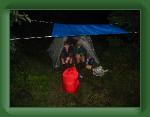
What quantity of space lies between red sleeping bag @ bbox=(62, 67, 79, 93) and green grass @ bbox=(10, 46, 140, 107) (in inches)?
0.8

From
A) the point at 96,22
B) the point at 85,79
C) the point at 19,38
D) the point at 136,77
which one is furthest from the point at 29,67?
the point at 136,77

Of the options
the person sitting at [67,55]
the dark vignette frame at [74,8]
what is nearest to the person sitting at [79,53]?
the person sitting at [67,55]

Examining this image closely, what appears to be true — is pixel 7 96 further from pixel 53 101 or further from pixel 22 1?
pixel 22 1

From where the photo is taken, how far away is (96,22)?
167 centimetres

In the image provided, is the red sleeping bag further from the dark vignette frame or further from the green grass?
the dark vignette frame

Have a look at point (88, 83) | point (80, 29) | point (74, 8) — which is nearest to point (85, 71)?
point (88, 83)

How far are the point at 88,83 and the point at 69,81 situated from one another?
3.4 inches

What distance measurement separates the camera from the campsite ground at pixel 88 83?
5.45ft

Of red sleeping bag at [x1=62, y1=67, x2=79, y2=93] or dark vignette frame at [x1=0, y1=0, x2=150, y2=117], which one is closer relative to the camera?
dark vignette frame at [x1=0, y1=0, x2=150, y2=117]

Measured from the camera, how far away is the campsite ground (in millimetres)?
1662

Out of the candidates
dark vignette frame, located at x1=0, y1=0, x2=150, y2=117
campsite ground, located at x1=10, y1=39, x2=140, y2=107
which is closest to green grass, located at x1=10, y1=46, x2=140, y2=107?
campsite ground, located at x1=10, y1=39, x2=140, y2=107

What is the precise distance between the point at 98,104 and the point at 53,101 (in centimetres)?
20

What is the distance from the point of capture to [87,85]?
1.68 metres

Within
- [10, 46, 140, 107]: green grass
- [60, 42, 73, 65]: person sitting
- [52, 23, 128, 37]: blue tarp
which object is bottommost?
Result: [10, 46, 140, 107]: green grass
